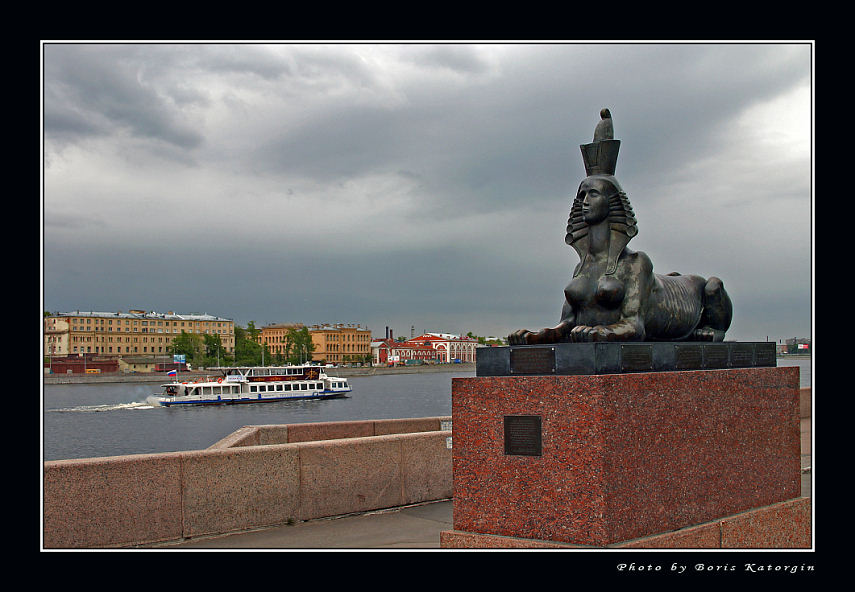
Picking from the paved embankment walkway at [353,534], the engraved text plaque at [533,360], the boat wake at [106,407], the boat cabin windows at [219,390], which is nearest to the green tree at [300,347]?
the boat cabin windows at [219,390]

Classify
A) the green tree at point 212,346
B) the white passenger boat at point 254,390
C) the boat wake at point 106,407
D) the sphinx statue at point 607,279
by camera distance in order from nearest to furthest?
the sphinx statue at point 607,279 < the boat wake at point 106,407 < the white passenger boat at point 254,390 < the green tree at point 212,346

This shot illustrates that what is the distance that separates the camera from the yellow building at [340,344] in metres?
147

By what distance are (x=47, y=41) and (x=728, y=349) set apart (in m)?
5.86

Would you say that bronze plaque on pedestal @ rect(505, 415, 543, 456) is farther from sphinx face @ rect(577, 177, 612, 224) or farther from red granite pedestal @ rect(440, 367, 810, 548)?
sphinx face @ rect(577, 177, 612, 224)

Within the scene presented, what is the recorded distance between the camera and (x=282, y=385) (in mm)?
63969

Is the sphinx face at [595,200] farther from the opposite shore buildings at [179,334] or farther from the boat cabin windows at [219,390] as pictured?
the opposite shore buildings at [179,334]

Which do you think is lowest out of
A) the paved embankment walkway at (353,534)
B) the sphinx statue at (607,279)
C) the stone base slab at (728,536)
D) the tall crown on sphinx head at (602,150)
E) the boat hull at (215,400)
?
the boat hull at (215,400)

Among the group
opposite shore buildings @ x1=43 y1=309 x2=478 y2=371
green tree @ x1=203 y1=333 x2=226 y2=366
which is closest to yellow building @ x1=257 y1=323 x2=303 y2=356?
opposite shore buildings @ x1=43 y1=309 x2=478 y2=371

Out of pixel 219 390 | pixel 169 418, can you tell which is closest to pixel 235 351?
pixel 219 390

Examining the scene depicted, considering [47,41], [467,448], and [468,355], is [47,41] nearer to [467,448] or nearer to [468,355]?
[467,448]

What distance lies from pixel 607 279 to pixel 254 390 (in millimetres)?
58796

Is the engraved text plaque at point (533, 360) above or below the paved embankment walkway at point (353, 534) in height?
above

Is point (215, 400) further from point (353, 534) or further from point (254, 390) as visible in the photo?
point (353, 534)

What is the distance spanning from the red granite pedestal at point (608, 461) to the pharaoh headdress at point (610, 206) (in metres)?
1.20
